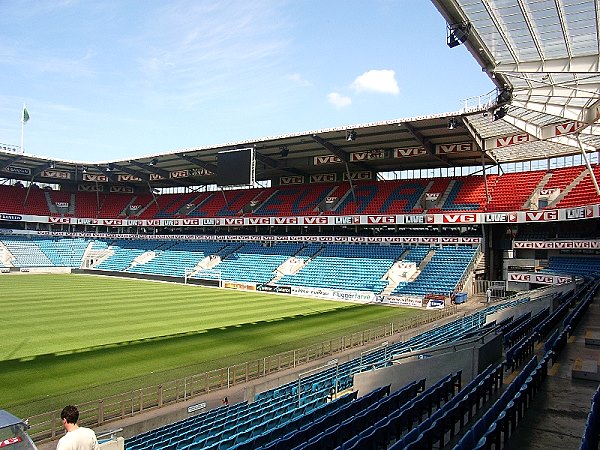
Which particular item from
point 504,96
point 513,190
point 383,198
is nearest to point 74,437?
point 504,96

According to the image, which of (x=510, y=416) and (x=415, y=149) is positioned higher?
(x=415, y=149)

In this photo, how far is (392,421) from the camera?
6383 mm

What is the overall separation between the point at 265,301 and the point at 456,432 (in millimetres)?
28220

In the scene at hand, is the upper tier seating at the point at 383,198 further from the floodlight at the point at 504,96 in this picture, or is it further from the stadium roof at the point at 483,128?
the floodlight at the point at 504,96

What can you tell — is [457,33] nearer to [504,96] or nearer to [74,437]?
[504,96]

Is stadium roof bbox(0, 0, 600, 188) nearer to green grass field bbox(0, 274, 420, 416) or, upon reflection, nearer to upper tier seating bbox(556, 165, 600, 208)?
upper tier seating bbox(556, 165, 600, 208)

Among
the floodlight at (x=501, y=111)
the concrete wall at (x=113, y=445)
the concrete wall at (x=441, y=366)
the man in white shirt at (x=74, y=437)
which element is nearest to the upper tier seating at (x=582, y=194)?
the floodlight at (x=501, y=111)

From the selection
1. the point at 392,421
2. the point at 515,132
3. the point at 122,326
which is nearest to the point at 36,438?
the point at 392,421

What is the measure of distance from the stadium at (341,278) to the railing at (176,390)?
2.4 inches

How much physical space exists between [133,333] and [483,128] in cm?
2577

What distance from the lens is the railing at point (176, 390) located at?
1034 centimetres

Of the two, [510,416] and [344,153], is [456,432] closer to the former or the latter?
[510,416]

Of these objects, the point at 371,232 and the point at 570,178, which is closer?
the point at 570,178

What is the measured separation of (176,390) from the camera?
12898 mm
